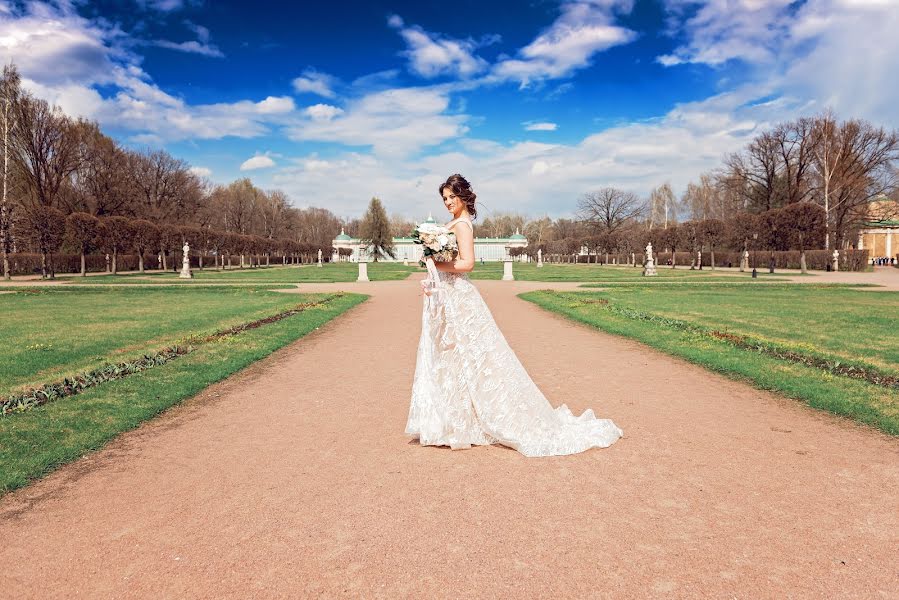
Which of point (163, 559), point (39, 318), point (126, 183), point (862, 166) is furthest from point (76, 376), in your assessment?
point (862, 166)

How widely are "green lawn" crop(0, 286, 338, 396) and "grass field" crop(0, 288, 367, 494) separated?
0.02 metres

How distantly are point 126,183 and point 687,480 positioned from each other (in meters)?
63.1

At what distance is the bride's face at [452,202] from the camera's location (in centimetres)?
516

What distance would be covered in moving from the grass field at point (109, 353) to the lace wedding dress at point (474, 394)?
3.13 meters

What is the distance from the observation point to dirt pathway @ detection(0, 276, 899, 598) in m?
2.80

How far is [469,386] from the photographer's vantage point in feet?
16.4

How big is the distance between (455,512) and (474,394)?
151 cm

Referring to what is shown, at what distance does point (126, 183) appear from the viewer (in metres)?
55.3

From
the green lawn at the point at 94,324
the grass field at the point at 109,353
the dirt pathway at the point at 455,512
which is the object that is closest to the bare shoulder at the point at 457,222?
the dirt pathway at the point at 455,512

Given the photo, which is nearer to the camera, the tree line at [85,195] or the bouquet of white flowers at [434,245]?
the bouquet of white flowers at [434,245]

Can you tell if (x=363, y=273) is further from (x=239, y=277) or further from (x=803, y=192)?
(x=803, y=192)

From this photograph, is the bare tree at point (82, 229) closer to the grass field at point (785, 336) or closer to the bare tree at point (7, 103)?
the bare tree at point (7, 103)

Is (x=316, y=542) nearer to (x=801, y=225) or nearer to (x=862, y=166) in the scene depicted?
(x=801, y=225)

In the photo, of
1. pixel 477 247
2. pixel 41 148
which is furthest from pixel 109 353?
pixel 477 247
